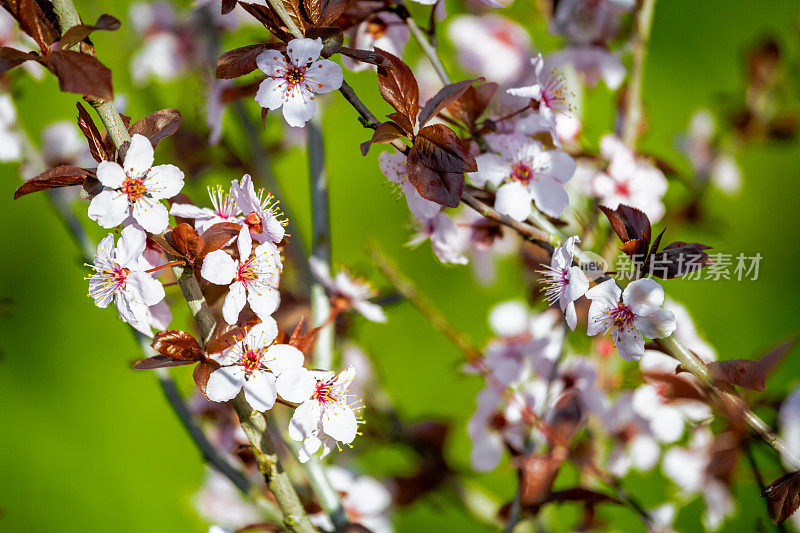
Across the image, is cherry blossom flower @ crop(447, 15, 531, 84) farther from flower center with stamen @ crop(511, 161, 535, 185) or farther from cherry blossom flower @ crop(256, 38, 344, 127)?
cherry blossom flower @ crop(256, 38, 344, 127)

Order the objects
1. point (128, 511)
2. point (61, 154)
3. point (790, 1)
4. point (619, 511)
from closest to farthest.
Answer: point (61, 154) → point (619, 511) → point (128, 511) → point (790, 1)

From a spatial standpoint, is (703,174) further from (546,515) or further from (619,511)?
(619,511)

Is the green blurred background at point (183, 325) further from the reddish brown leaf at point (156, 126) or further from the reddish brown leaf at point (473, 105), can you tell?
the reddish brown leaf at point (156, 126)

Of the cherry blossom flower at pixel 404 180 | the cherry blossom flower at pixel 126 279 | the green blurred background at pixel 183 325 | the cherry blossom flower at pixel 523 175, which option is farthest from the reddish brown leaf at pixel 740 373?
the green blurred background at pixel 183 325

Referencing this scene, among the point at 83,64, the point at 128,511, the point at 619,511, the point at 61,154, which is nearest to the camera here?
the point at 83,64

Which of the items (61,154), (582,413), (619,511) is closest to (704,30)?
(619,511)

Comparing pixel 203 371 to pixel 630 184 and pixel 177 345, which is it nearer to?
pixel 177 345
